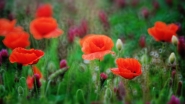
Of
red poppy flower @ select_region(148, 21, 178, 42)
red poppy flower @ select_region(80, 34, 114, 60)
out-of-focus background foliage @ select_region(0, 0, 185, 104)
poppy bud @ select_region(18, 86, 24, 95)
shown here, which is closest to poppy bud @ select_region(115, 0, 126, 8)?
out-of-focus background foliage @ select_region(0, 0, 185, 104)

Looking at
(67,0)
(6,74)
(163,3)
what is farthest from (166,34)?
(67,0)

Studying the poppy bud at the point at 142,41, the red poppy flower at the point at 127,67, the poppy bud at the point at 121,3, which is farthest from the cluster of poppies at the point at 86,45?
the poppy bud at the point at 121,3

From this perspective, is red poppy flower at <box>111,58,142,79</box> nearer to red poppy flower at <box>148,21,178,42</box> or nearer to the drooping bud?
red poppy flower at <box>148,21,178,42</box>

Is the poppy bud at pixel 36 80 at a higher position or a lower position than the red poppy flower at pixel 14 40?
lower

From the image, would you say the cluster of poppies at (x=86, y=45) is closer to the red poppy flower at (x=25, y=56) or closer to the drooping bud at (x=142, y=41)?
the red poppy flower at (x=25, y=56)

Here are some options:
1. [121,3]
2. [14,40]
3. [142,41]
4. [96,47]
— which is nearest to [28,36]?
[14,40]

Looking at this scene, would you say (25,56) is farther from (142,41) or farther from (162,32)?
(142,41)
